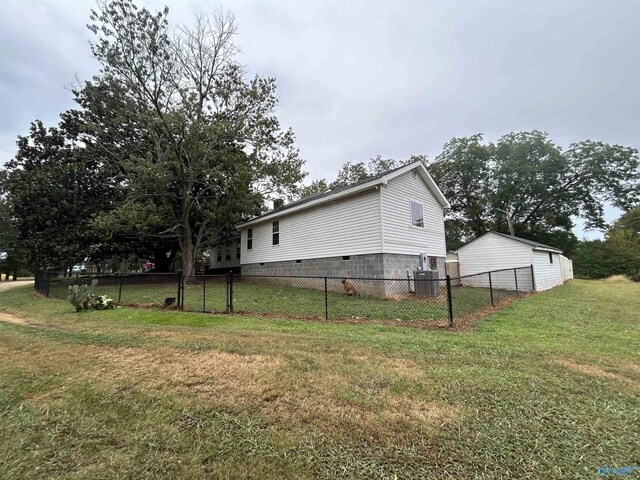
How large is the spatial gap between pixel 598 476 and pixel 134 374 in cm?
447

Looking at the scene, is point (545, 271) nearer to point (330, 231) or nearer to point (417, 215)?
point (417, 215)

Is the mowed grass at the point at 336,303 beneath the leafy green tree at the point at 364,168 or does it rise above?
beneath

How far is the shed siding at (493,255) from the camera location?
599 inches

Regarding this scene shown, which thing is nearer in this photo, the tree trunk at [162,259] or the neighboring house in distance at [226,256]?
the neighboring house in distance at [226,256]

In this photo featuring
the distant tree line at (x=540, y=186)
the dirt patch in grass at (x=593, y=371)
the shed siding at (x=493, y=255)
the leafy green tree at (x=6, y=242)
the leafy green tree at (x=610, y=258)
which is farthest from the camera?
the leafy green tree at (x=6, y=242)

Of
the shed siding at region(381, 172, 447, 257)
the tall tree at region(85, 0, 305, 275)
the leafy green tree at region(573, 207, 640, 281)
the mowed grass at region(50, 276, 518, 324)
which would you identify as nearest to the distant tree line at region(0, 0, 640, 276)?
the tall tree at region(85, 0, 305, 275)

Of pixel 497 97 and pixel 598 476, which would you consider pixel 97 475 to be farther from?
pixel 497 97

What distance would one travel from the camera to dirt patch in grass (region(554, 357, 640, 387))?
3.52 meters

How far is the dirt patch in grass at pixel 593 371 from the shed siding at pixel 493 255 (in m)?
12.9

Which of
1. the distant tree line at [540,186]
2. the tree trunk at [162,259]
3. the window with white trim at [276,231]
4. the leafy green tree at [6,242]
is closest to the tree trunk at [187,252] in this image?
the window with white trim at [276,231]

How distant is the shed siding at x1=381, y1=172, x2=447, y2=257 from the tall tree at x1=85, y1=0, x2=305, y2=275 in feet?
26.9

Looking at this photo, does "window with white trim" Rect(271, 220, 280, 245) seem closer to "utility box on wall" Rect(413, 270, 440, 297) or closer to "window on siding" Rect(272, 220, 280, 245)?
"window on siding" Rect(272, 220, 280, 245)

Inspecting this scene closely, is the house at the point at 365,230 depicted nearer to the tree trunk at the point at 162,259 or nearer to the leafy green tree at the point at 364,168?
the tree trunk at the point at 162,259

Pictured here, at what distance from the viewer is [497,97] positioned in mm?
13297
